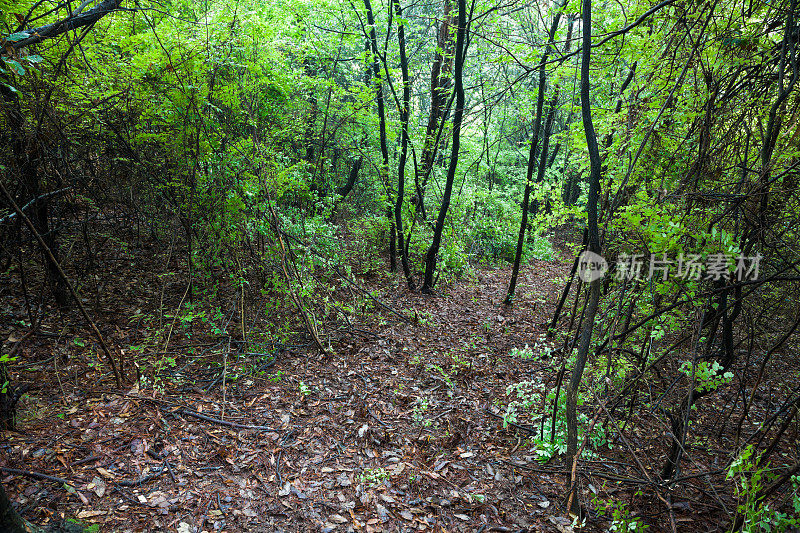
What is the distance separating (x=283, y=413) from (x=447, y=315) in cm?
440

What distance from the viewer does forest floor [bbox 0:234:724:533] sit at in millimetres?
3020

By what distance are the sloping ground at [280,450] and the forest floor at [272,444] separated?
1 cm

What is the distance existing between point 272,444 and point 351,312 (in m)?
3.14

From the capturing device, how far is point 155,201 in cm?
570

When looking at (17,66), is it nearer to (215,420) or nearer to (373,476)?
(215,420)

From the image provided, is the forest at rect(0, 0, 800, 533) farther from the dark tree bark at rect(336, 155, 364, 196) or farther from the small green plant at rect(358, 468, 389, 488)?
the dark tree bark at rect(336, 155, 364, 196)

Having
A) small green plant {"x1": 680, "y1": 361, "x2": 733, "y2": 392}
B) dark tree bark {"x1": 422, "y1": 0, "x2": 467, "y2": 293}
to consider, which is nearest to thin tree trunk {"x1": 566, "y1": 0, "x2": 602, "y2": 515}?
small green plant {"x1": 680, "y1": 361, "x2": 733, "y2": 392}

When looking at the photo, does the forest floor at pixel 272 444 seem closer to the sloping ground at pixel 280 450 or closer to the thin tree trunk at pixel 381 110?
the sloping ground at pixel 280 450

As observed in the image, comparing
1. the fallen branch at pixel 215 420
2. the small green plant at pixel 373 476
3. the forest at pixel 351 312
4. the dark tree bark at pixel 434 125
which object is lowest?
the small green plant at pixel 373 476

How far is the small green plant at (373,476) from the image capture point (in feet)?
11.7

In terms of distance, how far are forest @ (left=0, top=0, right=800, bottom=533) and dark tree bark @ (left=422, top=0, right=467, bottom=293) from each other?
4.5 inches

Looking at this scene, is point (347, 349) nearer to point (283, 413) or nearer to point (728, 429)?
point (283, 413)
